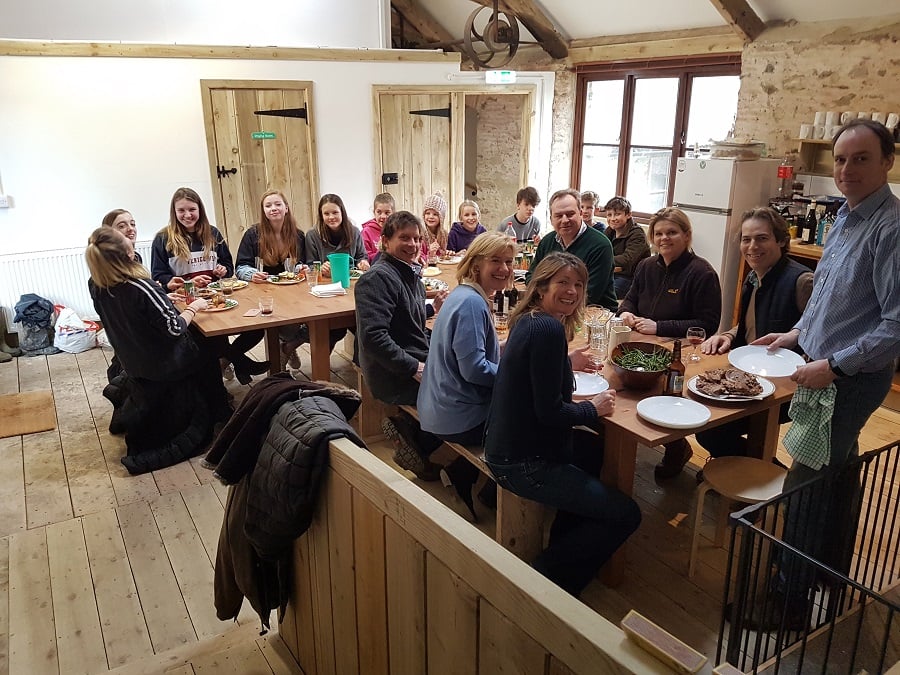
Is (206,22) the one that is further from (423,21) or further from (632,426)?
(632,426)

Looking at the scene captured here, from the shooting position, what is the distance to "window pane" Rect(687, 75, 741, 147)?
6441 millimetres

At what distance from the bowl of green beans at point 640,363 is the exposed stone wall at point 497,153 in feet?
20.2

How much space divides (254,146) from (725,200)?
4.09 metres

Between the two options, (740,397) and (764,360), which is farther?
(764,360)

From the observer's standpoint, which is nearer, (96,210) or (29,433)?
(29,433)

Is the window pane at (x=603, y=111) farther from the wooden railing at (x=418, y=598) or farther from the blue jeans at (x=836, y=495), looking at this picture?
the wooden railing at (x=418, y=598)

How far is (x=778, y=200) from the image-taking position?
5789 millimetres

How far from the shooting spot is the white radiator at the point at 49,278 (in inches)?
226

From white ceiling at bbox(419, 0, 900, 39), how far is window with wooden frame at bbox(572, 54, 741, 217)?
1.13ft

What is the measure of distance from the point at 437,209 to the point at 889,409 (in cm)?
333

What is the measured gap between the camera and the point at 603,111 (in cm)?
762

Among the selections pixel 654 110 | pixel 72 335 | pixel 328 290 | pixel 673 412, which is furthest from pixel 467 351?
pixel 654 110

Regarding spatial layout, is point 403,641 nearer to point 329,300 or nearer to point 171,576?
point 171,576

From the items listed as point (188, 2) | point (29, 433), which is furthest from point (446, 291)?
point (188, 2)
